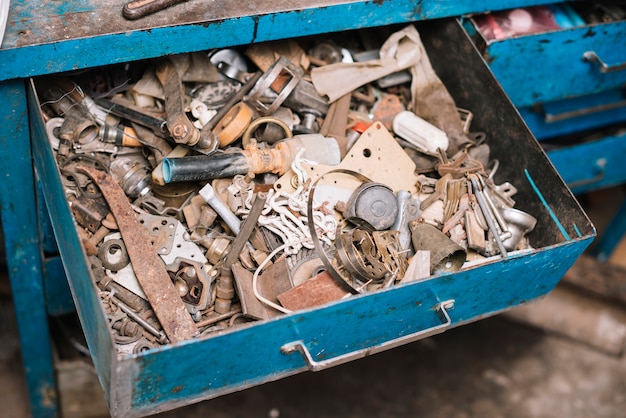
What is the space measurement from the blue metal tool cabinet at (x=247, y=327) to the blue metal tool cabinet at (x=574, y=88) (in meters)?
0.11

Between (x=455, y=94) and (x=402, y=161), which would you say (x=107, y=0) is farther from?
(x=455, y=94)

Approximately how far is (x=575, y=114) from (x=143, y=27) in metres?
1.13

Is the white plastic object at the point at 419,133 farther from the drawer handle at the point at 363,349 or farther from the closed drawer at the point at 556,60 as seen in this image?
the drawer handle at the point at 363,349

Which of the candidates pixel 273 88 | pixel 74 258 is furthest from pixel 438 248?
pixel 74 258

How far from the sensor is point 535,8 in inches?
65.4

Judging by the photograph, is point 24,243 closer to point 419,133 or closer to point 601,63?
point 419,133

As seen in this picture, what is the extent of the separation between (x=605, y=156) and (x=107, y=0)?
1411 millimetres

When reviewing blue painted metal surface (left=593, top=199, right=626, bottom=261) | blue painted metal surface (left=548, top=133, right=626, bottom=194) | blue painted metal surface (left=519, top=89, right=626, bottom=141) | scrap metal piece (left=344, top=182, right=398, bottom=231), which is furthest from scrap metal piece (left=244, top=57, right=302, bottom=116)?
blue painted metal surface (left=593, top=199, right=626, bottom=261)

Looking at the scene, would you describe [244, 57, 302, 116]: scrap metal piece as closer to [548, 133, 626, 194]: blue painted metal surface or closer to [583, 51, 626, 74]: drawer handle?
[583, 51, 626, 74]: drawer handle

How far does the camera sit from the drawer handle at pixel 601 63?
1.56 m

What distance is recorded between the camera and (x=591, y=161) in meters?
1.93

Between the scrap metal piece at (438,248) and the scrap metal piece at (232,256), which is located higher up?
the scrap metal piece at (232,256)

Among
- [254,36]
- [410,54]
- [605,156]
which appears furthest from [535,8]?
[254,36]

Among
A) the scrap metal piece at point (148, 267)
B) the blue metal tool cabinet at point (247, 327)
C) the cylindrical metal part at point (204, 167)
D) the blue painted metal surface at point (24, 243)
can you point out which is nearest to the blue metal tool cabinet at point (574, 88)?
the blue metal tool cabinet at point (247, 327)
